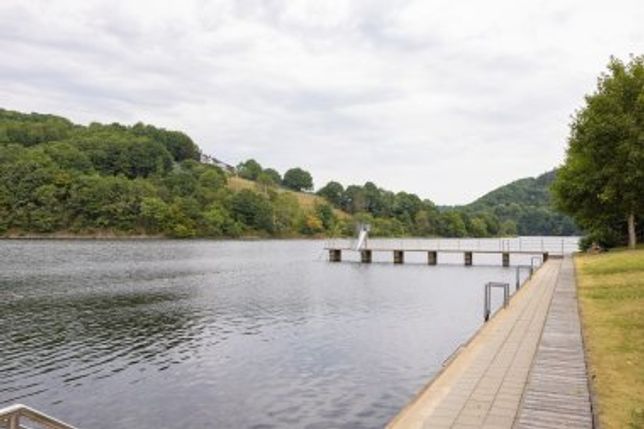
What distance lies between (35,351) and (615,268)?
1272 inches

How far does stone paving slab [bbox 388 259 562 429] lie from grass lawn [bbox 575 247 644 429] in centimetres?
143

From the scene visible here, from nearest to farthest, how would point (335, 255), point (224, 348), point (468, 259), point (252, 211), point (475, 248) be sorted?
1. point (224, 348)
2. point (468, 259)
3. point (335, 255)
4. point (475, 248)
5. point (252, 211)

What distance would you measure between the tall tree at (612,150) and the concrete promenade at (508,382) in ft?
120

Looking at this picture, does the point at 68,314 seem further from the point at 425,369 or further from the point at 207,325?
the point at 425,369

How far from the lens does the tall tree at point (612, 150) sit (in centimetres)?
5072

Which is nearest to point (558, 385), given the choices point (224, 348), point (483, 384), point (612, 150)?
point (483, 384)

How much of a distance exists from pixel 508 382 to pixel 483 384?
525 mm

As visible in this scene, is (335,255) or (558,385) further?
(335,255)

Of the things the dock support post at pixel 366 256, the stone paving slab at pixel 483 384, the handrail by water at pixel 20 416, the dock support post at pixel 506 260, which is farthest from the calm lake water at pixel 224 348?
the dock support post at pixel 366 256

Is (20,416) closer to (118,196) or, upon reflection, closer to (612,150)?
(612,150)

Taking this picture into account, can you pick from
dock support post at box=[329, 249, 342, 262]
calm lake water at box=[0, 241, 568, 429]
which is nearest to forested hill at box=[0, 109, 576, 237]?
dock support post at box=[329, 249, 342, 262]

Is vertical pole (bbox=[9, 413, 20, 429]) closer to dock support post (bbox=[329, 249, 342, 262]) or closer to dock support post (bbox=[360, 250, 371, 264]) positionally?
dock support post (bbox=[360, 250, 371, 264])

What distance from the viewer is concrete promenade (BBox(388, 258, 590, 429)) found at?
375 inches

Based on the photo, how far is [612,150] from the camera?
52.8 metres
